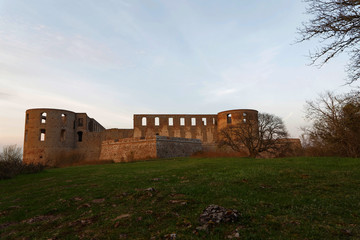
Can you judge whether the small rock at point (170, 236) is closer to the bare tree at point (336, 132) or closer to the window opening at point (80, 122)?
the bare tree at point (336, 132)

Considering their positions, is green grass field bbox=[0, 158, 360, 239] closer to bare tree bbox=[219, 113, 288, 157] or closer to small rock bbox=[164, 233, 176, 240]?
small rock bbox=[164, 233, 176, 240]

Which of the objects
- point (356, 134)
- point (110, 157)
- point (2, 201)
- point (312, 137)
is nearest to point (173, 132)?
point (110, 157)

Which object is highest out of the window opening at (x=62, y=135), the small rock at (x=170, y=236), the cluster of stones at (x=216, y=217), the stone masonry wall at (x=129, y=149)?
the window opening at (x=62, y=135)

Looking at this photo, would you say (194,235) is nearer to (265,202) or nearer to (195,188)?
(265,202)

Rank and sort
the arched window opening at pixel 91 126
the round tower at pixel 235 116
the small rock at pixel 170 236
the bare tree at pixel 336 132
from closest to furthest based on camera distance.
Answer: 1. the small rock at pixel 170 236
2. the bare tree at pixel 336 132
3. the round tower at pixel 235 116
4. the arched window opening at pixel 91 126

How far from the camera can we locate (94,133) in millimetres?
47156

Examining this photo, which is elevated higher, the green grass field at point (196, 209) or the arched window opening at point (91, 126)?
the arched window opening at point (91, 126)

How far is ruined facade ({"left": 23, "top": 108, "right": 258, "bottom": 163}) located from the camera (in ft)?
141

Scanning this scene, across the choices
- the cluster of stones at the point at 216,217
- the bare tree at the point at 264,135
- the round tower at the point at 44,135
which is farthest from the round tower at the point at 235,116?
the cluster of stones at the point at 216,217

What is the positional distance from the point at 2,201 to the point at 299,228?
12497 mm

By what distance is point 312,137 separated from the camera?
25.5 m

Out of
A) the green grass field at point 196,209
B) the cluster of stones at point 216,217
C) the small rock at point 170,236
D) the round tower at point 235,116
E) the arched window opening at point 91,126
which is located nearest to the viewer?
the small rock at point 170,236

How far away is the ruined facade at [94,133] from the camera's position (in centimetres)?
4302

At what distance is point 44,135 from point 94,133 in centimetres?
865
